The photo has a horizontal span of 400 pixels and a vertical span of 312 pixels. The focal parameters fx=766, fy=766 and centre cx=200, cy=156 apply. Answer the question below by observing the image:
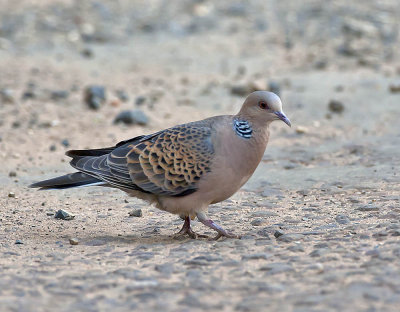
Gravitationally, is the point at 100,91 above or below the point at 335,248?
above

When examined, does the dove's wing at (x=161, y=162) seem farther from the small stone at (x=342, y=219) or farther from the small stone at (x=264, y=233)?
the small stone at (x=342, y=219)

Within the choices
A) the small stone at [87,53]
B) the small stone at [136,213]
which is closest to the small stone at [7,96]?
the small stone at [87,53]

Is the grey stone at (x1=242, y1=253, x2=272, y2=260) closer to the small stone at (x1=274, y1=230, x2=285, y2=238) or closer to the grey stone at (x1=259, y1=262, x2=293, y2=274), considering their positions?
the grey stone at (x1=259, y1=262, x2=293, y2=274)

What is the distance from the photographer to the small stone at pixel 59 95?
965 centimetres

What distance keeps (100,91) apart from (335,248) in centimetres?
560

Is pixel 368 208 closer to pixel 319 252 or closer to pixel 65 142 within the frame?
pixel 319 252

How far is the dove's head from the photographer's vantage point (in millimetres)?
5129

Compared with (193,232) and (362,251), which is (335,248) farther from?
(193,232)

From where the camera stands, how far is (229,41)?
13203mm

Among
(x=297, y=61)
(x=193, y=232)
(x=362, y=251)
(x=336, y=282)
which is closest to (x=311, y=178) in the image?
(x=193, y=232)

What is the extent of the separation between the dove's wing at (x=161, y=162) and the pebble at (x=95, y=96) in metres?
3.94

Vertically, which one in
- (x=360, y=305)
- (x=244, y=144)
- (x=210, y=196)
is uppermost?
(x=244, y=144)

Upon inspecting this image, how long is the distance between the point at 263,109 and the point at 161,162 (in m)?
0.78

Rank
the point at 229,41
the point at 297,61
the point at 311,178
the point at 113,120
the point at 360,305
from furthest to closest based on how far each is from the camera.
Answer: the point at 229,41, the point at 297,61, the point at 113,120, the point at 311,178, the point at 360,305
